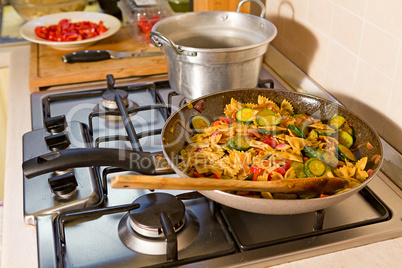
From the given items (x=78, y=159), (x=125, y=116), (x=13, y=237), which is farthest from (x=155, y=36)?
(x=13, y=237)

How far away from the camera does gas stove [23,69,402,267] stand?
27.1 inches

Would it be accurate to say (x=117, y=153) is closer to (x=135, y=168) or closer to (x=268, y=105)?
(x=135, y=168)

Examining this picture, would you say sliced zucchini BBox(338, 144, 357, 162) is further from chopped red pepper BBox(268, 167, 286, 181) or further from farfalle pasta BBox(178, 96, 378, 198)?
chopped red pepper BBox(268, 167, 286, 181)

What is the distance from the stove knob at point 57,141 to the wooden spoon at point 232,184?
0.36 metres

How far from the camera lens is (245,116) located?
903 millimetres

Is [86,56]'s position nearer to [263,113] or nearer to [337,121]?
[263,113]

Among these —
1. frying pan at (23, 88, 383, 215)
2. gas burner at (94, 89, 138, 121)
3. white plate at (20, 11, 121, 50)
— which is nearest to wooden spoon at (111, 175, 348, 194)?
frying pan at (23, 88, 383, 215)

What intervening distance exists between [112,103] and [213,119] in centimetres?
27

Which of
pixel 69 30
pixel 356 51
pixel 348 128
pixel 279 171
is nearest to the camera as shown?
pixel 279 171

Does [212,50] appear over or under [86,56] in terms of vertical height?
over

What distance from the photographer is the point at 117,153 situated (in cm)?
74

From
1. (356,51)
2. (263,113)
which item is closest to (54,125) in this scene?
(263,113)

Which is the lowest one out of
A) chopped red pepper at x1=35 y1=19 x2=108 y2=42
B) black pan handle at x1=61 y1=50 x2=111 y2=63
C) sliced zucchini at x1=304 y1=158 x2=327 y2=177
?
black pan handle at x1=61 y1=50 x2=111 y2=63

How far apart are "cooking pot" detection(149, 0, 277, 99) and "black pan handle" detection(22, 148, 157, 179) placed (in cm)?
30
